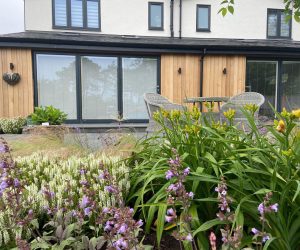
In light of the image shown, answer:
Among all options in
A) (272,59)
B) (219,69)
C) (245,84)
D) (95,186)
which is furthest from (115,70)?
(95,186)

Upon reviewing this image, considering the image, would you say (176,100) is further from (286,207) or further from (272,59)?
(286,207)

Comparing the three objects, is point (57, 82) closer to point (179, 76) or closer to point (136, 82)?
point (136, 82)

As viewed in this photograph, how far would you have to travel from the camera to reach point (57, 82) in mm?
9289

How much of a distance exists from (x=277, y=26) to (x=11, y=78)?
10.8 metres

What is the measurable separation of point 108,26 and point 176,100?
4379mm

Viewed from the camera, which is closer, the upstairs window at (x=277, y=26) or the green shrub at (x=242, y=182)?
the green shrub at (x=242, y=182)

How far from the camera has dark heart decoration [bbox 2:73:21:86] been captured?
8.30m

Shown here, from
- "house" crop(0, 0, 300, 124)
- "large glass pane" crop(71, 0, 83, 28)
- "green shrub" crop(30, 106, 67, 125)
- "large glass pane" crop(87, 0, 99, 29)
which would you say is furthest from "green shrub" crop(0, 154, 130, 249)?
"large glass pane" crop(87, 0, 99, 29)

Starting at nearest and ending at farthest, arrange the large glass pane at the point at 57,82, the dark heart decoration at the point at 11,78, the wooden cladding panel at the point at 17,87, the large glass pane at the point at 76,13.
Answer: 1. the dark heart decoration at the point at 11,78
2. the wooden cladding panel at the point at 17,87
3. the large glass pane at the point at 57,82
4. the large glass pane at the point at 76,13

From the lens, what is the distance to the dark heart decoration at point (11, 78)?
327 inches

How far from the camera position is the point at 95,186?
172 centimetres

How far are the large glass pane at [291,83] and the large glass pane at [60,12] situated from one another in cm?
821

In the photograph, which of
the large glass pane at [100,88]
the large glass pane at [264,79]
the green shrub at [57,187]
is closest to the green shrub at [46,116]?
the large glass pane at [100,88]

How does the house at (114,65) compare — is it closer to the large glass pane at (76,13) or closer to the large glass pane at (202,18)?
the large glass pane at (76,13)
